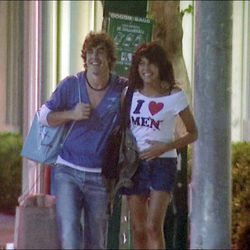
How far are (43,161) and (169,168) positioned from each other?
1005 millimetres

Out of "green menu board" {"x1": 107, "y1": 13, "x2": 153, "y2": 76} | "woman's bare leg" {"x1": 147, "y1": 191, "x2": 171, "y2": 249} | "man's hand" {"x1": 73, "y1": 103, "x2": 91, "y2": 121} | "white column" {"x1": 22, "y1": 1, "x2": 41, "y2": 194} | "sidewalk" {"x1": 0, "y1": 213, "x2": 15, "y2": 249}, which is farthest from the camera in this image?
"sidewalk" {"x1": 0, "y1": 213, "x2": 15, "y2": 249}

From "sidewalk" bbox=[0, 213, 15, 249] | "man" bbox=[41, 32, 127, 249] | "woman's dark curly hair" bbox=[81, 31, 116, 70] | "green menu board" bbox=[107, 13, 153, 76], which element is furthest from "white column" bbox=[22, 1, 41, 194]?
"sidewalk" bbox=[0, 213, 15, 249]

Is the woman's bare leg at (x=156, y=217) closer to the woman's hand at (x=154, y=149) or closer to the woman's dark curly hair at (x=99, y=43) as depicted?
the woman's hand at (x=154, y=149)

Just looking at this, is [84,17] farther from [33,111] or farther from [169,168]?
[169,168]

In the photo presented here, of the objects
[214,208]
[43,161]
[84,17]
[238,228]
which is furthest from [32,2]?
[238,228]

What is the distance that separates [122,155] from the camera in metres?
6.61

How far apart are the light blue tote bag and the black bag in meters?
0.37

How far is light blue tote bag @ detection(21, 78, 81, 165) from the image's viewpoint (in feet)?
21.8

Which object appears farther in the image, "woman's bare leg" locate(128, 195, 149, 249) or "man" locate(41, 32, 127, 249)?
"woman's bare leg" locate(128, 195, 149, 249)

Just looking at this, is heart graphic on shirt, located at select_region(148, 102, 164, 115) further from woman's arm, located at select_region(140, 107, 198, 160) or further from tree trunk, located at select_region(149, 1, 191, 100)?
tree trunk, located at select_region(149, 1, 191, 100)

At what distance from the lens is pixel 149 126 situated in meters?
6.56

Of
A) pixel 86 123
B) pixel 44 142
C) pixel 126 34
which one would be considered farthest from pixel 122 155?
pixel 126 34

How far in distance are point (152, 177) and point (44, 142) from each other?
90cm

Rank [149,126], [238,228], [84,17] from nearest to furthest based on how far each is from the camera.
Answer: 1. [149,126]
2. [84,17]
3. [238,228]
